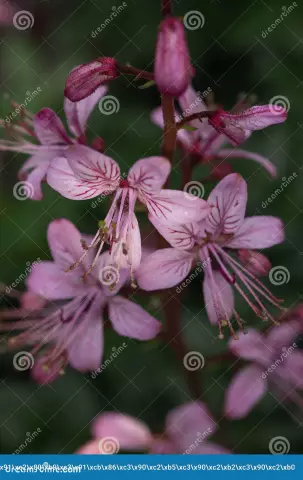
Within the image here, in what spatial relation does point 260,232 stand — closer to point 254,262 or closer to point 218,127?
point 254,262

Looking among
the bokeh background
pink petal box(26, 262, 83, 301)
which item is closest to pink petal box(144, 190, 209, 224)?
pink petal box(26, 262, 83, 301)

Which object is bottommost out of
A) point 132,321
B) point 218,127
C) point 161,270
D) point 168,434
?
point 168,434

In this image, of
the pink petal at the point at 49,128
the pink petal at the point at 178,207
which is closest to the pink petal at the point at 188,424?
the pink petal at the point at 178,207

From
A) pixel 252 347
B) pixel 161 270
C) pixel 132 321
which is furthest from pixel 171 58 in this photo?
pixel 252 347

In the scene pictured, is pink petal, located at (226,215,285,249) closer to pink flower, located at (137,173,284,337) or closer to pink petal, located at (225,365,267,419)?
pink flower, located at (137,173,284,337)

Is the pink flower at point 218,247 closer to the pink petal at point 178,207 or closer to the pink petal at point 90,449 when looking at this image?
the pink petal at point 178,207

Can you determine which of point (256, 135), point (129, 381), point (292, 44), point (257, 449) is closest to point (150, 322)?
point (129, 381)

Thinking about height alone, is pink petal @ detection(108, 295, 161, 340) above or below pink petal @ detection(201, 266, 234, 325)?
below
